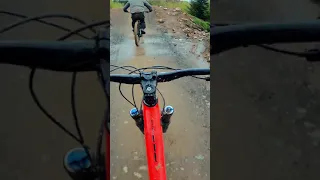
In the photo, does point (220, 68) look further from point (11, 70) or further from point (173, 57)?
point (173, 57)

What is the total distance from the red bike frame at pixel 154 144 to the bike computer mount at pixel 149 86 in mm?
29

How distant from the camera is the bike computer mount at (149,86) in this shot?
1149mm

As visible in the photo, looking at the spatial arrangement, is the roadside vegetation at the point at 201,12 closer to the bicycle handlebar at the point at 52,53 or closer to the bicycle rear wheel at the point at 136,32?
the bicycle handlebar at the point at 52,53

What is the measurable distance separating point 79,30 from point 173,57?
7.63 feet

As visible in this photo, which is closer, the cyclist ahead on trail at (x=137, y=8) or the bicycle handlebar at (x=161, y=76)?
the bicycle handlebar at (x=161, y=76)

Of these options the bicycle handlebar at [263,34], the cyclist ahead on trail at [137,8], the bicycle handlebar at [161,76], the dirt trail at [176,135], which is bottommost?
the dirt trail at [176,135]

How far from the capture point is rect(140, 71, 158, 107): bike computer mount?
3.77 feet

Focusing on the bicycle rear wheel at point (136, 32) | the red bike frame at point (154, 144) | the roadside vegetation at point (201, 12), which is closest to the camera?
the roadside vegetation at point (201, 12)

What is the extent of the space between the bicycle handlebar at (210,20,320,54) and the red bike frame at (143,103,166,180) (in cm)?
70

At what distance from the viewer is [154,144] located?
1.09m

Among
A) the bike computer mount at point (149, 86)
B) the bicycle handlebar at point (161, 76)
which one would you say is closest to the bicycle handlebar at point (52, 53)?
the bicycle handlebar at point (161, 76)

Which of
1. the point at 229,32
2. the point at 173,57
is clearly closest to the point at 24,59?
the point at 229,32

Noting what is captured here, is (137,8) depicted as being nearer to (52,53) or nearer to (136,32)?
(136,32)

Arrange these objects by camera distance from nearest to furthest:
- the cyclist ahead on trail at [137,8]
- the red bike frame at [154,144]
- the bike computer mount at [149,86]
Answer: the red bike frame at [154,144], the bike computer mount at [149,86], the cyclist ahead on trail at [137,8]
